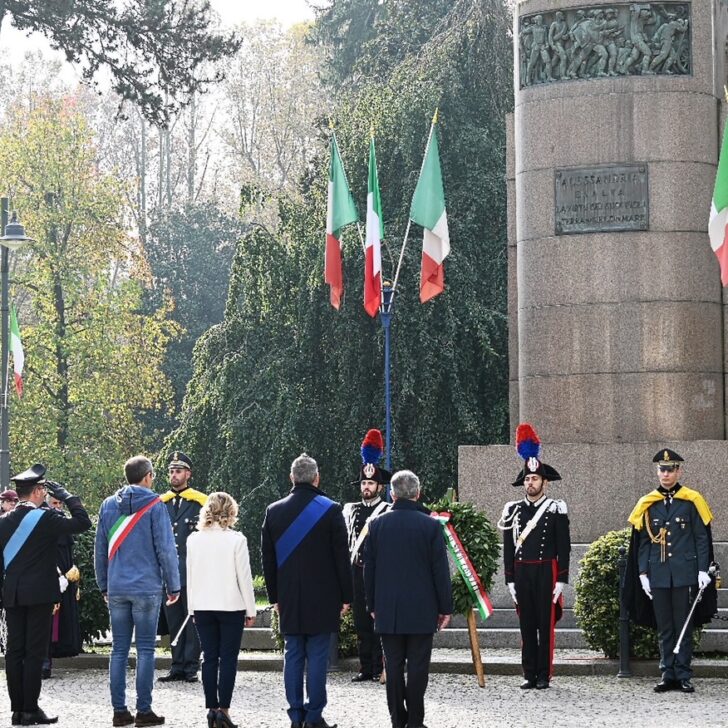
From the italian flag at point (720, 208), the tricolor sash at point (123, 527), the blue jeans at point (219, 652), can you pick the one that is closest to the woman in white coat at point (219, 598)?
the blue jeans at point (219, 652)

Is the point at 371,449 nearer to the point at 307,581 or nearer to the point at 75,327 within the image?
the point at 307,581

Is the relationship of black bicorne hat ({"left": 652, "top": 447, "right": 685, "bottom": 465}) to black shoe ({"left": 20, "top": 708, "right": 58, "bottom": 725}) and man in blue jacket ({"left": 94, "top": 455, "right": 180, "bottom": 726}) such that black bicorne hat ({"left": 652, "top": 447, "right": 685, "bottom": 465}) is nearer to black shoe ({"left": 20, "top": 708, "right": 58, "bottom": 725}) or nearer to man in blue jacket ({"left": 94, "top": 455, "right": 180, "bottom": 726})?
man in blue jacket ({"left": 94, "top": 455, "right": 180, "bottom": 726})

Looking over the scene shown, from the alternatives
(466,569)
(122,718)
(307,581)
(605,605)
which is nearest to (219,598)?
(307,581)

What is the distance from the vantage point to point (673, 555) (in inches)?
551

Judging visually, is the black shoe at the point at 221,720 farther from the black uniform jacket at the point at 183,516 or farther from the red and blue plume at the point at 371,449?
the black uniform jacket at the point at 183,516

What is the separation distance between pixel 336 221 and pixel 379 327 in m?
6.12

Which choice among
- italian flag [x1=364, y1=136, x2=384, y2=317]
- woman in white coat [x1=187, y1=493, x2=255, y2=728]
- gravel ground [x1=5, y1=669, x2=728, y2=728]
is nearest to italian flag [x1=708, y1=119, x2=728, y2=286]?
gravel ground [x1=5, y1=669, x2=728, y2=728]

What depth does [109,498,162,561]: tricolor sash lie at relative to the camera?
1230 centimetres

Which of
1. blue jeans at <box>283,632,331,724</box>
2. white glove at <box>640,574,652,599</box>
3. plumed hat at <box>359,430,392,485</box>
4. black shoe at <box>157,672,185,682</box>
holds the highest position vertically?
plumed hat at <box>359,430,392,485</box>

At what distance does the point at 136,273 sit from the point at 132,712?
34.2 m

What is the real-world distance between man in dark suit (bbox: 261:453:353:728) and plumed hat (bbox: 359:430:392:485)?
8.11 feet

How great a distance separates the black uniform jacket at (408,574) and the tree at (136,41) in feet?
71.9

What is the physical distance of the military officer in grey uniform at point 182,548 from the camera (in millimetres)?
15133

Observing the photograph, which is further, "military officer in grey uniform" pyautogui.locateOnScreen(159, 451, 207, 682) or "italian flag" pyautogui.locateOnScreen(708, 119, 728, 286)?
"italian flag" pyautogui.locateOnScreen(708, 119, 728, 286)
